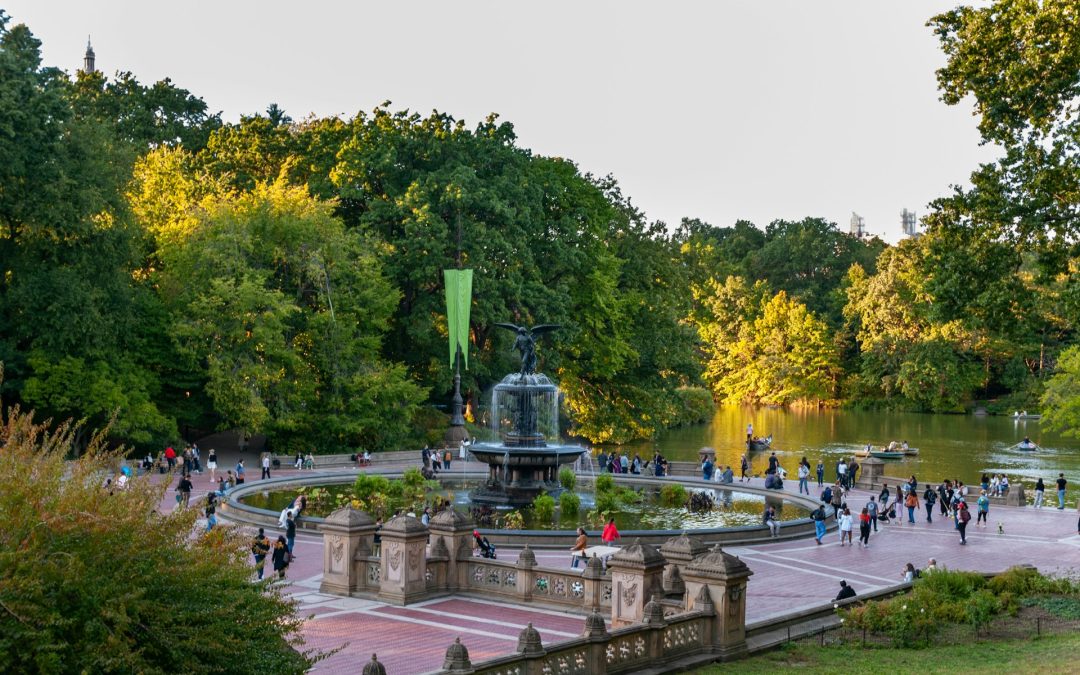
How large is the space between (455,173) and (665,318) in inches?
664

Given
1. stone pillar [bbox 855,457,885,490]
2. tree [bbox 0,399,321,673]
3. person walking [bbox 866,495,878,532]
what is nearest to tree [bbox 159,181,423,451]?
stone pillar [bbox 855,457,885,490]

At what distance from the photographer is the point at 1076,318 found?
971 inches

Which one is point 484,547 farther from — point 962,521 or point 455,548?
point 962,521

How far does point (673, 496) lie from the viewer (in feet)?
124

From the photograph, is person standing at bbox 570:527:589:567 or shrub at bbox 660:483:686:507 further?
shrub at bbox 660:483:686:507

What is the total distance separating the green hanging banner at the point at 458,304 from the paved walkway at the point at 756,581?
14324 millimetres

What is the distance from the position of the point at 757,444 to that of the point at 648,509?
36756 mm

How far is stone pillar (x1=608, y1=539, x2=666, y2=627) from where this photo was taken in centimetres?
1931

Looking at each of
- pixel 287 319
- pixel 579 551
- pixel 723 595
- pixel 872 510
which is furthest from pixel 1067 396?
pixel 723 595

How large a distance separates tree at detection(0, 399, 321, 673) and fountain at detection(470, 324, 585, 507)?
22274 mm

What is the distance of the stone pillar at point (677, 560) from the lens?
19125 mm

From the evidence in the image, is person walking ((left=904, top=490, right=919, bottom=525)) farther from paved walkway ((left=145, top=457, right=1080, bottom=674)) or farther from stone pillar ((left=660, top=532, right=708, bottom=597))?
stone pillar ((left=660, top=532, right=708, bottom=597))

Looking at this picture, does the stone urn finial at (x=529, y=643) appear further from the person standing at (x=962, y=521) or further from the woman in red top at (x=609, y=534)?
the person standing at (x=962, y=521)

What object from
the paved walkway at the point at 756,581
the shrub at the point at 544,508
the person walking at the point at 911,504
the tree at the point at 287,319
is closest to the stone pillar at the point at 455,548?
the paved walkway at the point at 756,581
